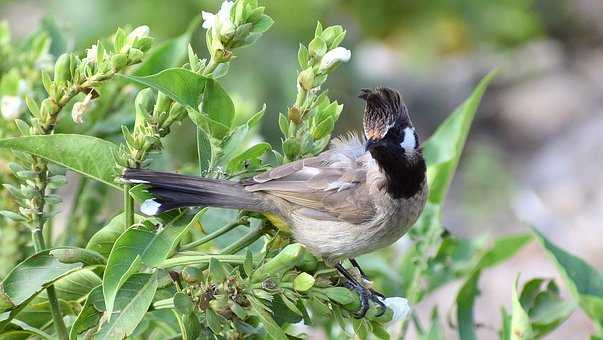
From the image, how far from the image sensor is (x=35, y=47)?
2438 millimetres

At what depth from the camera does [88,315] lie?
1.61 metres

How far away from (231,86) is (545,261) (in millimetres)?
2290

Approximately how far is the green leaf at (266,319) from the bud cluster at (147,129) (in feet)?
0.98

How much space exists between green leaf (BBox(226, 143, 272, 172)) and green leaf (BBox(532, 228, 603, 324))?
1.98ft

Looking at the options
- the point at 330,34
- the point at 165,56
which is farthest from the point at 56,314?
the point at 165,56

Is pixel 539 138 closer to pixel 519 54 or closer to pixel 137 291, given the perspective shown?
pixel 519 54

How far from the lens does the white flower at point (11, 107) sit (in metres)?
2.08

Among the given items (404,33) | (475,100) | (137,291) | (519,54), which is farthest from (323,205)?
(519,54)

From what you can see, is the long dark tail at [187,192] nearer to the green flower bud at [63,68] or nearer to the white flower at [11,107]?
the green flower bud at [63,68]

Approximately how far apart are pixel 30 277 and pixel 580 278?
1143mm

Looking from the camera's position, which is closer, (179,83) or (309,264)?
(179,83)

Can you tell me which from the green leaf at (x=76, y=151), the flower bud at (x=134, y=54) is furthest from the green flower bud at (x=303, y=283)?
the flower bud at (x=134, y=54)

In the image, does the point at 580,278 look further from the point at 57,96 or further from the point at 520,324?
the point at 57,96

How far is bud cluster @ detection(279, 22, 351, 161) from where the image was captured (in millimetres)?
1757
